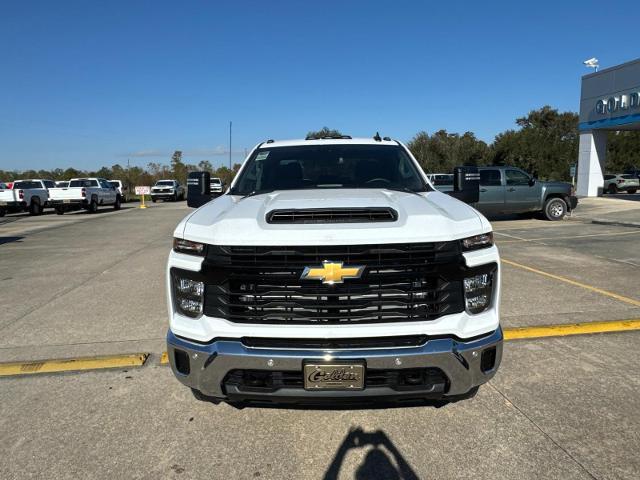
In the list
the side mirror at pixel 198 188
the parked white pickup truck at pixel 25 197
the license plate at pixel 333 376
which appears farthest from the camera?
the parked white pickup truck at pixel 25 197

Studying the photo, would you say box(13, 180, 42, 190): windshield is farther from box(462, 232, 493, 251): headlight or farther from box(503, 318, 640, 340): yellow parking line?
box(462, 232, 493, 251): headlight

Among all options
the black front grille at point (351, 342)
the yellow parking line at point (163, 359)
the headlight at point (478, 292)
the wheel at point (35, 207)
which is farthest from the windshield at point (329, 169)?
the wheel at point (35, 207)

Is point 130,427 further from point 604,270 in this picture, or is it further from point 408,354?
point 604,270

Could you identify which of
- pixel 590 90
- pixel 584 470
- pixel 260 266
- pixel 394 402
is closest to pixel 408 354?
pixel 394 402

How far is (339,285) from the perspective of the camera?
105 inches

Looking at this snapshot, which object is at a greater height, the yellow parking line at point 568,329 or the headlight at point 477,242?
the headlight at point 477,242

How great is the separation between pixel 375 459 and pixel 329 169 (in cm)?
253

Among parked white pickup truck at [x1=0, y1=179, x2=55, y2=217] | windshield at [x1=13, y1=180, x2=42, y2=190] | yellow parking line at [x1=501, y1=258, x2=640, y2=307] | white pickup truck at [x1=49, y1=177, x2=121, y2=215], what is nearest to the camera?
yellow parking line at [x1=501, y1=258, x2=640, y2=307]

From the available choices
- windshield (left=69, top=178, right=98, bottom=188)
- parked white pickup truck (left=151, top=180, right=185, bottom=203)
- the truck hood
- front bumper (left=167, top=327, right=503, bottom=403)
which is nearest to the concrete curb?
the truck hood

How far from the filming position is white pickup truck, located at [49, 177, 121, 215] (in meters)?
24.1

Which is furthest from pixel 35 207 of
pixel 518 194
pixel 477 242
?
pixel 477 242

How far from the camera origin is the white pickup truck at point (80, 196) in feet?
79.2

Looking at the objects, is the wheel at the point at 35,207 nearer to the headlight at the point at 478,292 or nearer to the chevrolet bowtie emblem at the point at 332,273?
the chevrolet bowtie emblem at the point at 332,273

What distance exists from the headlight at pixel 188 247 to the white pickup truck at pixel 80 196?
24040mm
